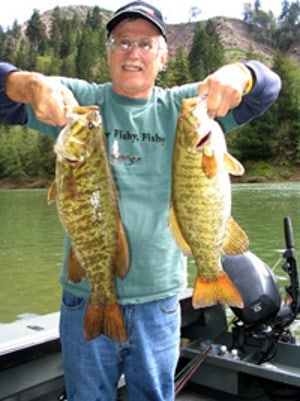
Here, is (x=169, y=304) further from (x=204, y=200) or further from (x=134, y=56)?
(x=134, y=56)

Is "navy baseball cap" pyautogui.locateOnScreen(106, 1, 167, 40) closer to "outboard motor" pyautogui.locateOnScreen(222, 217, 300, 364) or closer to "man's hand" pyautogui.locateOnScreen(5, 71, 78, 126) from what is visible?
"man's hand" pyautogui.locateOnScreen(5, 71, 78, 126)

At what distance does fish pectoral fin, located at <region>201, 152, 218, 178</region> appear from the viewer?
294 centimetres

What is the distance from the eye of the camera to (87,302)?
307cm

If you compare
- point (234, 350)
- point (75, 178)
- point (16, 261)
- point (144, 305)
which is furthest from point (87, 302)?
point (16, 261)

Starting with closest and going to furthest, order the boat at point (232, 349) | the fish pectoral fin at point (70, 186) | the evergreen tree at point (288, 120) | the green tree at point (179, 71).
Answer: the fish pectoral fin at point (70, 186), the boat at point (232, 349), the evergreen tree at point (288, 120), the green tree at point (179, 71)

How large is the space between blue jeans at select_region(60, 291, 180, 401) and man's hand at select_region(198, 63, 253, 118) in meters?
1.14

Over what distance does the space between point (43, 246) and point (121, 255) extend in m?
20.8

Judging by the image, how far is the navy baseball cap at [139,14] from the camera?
3082 millimetres

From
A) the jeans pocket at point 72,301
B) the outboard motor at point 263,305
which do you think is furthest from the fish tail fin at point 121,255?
the outboard motor at point 263,305

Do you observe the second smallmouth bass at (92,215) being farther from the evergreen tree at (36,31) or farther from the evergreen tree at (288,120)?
the evergreen tree at (36,31)

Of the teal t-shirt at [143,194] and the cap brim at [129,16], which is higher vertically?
the cap brim at [129,16]

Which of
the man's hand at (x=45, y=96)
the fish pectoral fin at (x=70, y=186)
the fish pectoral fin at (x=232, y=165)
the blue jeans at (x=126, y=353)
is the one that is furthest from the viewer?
the blue jeans at (x=126, y=353)

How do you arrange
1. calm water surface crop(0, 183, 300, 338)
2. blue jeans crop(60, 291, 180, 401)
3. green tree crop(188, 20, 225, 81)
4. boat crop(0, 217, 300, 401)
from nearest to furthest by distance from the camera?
1. blue jeans crop(60, 291, 180, 401)
2. boat crop(0, 217, 300, 401)
3. calm water surface crop(0, 183, 300, 338)
4. green tree crop(188, 20, 225, 81)

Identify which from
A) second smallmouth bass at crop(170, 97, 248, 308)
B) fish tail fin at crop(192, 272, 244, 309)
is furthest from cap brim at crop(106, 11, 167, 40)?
fish tail fin at crop(192, 272, 244, 309)
